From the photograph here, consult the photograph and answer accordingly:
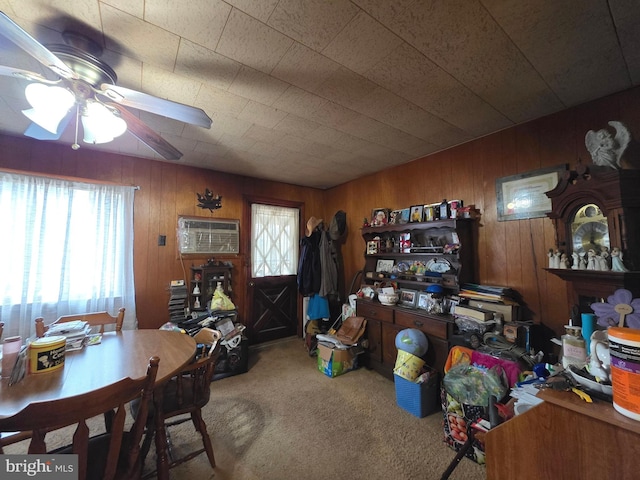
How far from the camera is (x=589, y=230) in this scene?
1.65 meters

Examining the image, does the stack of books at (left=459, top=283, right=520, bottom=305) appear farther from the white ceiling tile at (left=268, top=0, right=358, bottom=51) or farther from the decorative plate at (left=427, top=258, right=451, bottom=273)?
the white ceiling tile at (left=268, top=0, right=358, bottom=51)

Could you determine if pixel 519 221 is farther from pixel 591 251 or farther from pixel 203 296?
pixel 203 296

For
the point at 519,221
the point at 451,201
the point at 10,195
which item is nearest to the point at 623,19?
the point at 519,221

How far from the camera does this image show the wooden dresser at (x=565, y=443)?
0.69 metres

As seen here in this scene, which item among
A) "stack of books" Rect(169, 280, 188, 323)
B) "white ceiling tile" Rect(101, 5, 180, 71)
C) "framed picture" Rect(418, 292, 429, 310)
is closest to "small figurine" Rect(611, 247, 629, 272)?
"framed picture" Rect(418, 292, 429, 310)

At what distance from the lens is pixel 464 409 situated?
1.68m

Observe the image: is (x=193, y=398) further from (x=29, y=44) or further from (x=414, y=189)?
(x=414, y=189)

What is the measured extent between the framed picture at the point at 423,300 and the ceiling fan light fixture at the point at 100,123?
2.79 meters

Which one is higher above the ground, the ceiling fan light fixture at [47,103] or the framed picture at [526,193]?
the ceiling fan light fixture at [47,103]

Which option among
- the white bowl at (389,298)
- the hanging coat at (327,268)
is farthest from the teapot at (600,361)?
the hanging coat at (327,268)

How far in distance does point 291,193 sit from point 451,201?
7.79ft

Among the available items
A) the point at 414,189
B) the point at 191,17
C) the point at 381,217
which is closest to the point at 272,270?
the point at 381,217

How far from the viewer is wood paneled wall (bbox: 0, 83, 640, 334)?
6.32 ft

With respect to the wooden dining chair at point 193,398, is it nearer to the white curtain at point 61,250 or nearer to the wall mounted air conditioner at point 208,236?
the white curtain at point 61,250
